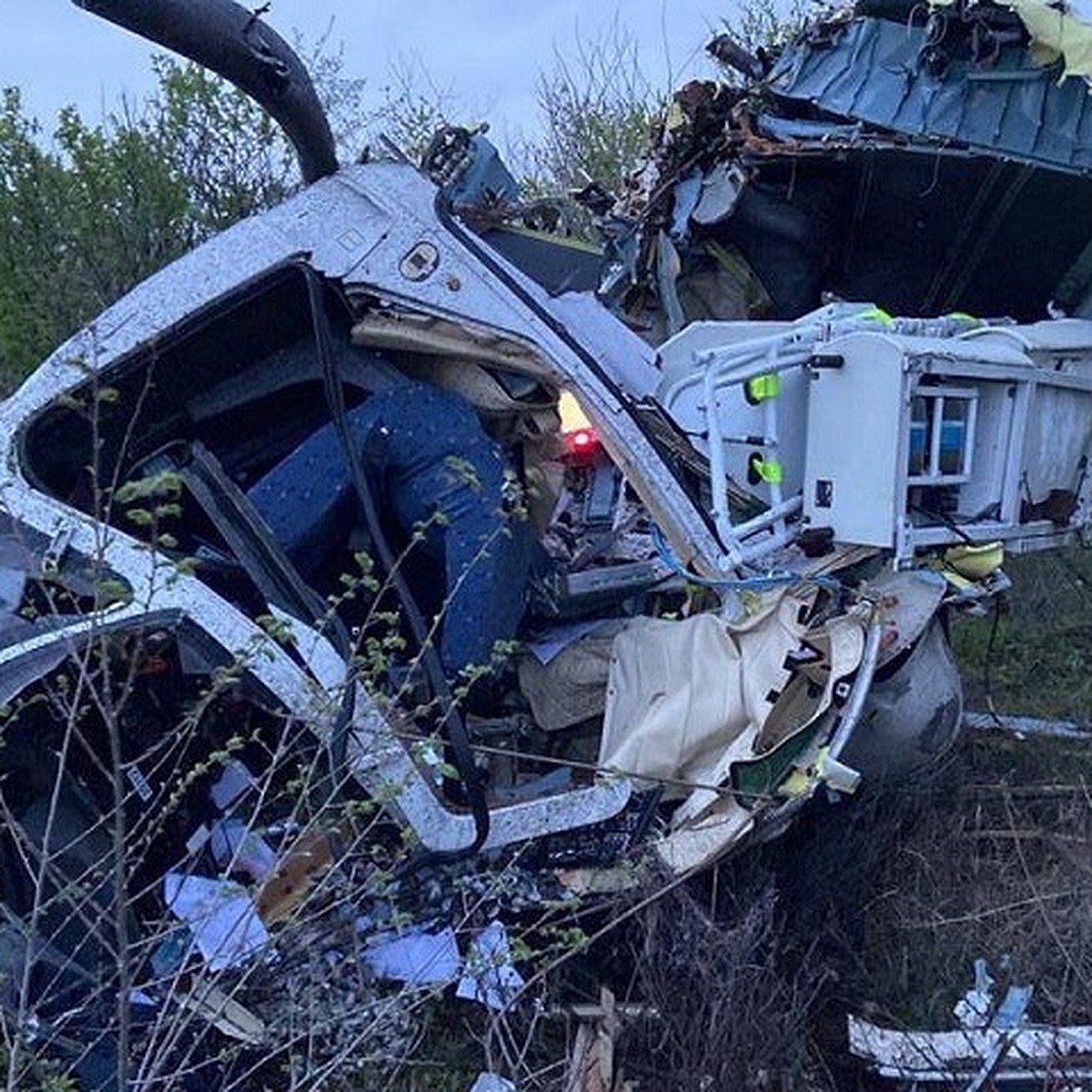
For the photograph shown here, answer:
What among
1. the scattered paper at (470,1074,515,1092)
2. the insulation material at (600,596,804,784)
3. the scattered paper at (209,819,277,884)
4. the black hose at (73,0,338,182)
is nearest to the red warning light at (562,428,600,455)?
the insulation material at (600,596,804,784)

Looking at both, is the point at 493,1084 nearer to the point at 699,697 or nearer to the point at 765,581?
the point at 699,697

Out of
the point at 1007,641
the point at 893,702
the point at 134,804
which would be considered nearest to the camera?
the point at 134,804

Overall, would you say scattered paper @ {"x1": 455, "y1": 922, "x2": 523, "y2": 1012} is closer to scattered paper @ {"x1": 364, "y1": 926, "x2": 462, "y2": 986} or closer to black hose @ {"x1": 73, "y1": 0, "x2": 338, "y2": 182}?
scattered paper @ {"x1": 364, "y1": 926, "x2": 462, "y2": 986}

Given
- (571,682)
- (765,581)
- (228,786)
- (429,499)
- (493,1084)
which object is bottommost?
(493,1084)

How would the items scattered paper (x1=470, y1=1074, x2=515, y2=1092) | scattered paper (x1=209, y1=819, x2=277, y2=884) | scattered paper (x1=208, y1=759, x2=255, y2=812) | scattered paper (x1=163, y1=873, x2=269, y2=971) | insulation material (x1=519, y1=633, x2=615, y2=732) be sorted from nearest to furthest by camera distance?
1. scattered paper (x1=163, y1=873, x2=269, y2=971)
2. scattered paper (x1=470, y1=1074, x2=515, y2=1092)
3. scattered paper (x1=209, y1=819, x2=277, y2=884)
4. scattered paper (x1=208, y1=759, x2=255, y2=812)
5. insulation material (x1=519, y1=633, x2=615, y2=732)

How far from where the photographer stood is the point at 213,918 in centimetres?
356

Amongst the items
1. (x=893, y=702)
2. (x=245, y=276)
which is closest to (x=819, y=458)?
(x=893, y=702)

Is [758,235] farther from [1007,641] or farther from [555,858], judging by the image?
[555,858]

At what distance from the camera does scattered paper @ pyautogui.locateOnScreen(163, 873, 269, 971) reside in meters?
3.27

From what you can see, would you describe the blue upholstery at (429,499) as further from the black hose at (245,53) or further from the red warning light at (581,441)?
the black hose at (245,53)

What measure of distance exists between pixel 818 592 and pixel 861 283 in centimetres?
334

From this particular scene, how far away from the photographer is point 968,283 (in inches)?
274

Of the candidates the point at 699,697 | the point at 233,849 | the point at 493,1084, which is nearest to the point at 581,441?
the point at 699,697

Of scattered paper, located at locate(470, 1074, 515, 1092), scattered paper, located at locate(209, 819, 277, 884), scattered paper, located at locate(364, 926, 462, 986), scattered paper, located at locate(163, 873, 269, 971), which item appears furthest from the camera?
scattered paper, located at locate(209, 819, 277, 884)
